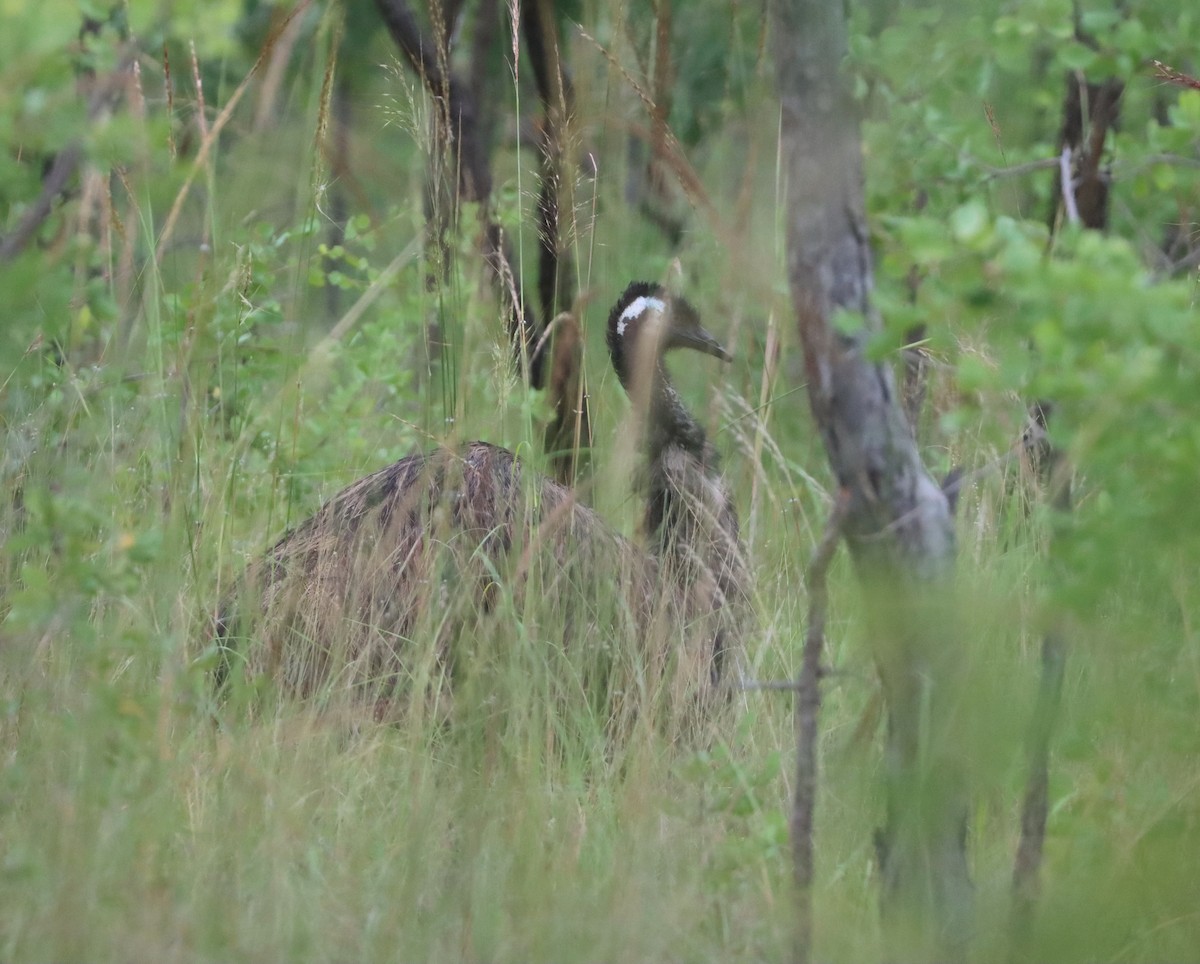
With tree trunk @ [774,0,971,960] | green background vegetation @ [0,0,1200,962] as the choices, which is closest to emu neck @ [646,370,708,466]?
green background vegetation @ [0,0,1200,962]

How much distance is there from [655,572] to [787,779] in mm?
1259

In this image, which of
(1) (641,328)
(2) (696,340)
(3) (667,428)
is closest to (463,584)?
(3) (667,428)

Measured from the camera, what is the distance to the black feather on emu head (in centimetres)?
455

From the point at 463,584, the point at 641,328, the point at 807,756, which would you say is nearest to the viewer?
the point at 807,756

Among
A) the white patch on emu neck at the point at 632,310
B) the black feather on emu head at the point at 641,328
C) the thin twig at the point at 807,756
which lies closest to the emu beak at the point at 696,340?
the black feather on emu head at the point at 641,328

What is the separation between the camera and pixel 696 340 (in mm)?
4707

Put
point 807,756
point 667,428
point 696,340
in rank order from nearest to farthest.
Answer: point 807,756 < point 667,428 < point 696,340

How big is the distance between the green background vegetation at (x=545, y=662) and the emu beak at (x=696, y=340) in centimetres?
78

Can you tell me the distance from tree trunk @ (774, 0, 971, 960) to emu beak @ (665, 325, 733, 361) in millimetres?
2520

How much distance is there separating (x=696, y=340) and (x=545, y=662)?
1.96 m

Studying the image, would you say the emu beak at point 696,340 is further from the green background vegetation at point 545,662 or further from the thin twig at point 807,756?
the thin twig at point 807,756

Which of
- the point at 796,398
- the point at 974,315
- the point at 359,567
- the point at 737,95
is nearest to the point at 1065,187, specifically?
the point at 974,315

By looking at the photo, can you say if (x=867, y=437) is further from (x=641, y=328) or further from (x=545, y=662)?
(x=641, y=328)

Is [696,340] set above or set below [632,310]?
below
